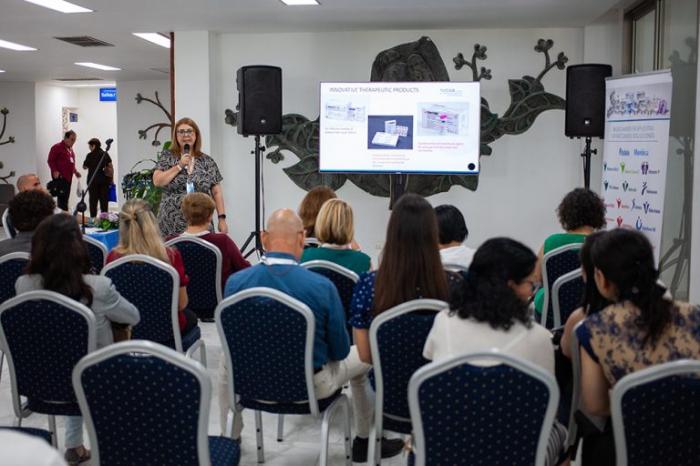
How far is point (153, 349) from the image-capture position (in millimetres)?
2059

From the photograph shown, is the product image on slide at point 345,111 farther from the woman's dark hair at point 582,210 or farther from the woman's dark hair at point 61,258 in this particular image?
the woman's dark hair at point 61,258

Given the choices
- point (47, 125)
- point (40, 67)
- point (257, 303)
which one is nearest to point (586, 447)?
point (257, 303)

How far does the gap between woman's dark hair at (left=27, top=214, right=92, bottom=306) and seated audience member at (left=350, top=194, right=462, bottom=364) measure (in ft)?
3.56

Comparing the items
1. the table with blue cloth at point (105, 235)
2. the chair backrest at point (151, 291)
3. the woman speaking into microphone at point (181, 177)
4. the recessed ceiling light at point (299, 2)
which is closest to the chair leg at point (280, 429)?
the chair backrest at point (151, 291)

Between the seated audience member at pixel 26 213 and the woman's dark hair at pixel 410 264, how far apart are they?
1929 mm

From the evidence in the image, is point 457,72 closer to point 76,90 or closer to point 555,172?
point 555,172

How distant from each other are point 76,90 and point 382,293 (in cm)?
1780

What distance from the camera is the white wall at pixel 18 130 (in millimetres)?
15766

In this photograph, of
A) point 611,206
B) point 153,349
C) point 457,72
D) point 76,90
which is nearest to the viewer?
point 153,349

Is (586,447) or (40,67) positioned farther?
(40,67)

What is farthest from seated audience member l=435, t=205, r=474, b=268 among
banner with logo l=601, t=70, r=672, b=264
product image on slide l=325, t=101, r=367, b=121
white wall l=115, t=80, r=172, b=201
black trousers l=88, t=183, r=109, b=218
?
white wall l=115, t=80, r=172, b=201

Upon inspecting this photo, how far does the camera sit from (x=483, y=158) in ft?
28.1

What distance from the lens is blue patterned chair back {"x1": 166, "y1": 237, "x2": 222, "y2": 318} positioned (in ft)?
14.5

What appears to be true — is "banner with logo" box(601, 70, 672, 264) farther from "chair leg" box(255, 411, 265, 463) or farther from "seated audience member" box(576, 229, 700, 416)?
"seated audience member" box(576, 229, 700, 416)
